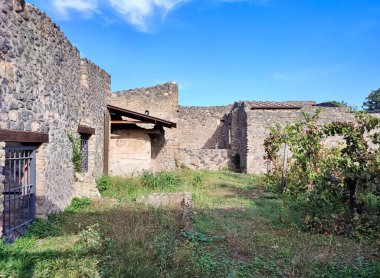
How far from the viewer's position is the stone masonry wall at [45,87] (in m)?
4.76

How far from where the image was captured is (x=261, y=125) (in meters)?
16.1

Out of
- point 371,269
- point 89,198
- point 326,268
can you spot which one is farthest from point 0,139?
point 371,269

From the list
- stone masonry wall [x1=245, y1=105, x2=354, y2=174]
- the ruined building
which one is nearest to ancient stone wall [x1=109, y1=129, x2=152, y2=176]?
the ruined building

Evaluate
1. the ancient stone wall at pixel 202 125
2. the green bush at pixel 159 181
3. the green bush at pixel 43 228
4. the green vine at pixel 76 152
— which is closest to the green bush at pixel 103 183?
the green bush at pixel 159 181

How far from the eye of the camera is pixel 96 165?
395 inches

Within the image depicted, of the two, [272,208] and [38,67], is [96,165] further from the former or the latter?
[272,208]

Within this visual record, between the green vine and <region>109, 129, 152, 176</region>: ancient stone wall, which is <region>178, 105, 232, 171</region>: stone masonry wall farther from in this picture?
the green vine

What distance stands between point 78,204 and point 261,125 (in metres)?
10.9

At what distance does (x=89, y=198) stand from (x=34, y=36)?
4.46 m

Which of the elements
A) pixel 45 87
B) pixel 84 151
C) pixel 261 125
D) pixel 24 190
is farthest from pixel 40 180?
pixel 261 125

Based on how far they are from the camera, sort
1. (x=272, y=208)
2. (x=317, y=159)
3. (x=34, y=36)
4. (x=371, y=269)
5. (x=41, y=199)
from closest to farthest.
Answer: (x=371, y=269) → (x=34, y=36) → (x=41, y=199) → (x=317, y=159) → (x=272, y=208)

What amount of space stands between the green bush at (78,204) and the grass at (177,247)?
0.09 m

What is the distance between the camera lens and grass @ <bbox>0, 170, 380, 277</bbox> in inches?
152

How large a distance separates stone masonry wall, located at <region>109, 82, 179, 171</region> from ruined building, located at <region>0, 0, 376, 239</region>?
0.05m
